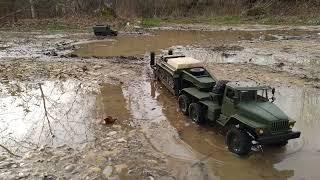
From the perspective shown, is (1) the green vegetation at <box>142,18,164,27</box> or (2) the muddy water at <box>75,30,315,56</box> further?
(1) the green vegetation at <box>142,18,164,27</box>

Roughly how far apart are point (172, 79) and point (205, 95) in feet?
7.92

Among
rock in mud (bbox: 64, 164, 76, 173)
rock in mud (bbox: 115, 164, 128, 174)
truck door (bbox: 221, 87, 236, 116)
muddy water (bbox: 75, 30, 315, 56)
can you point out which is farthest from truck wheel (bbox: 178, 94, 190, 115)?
muddy water (bbox: 75, 30, 315, 56)

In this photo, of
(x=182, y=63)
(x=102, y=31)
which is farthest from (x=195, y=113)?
(x=102, y=31)

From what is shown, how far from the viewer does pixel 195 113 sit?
11.5 m

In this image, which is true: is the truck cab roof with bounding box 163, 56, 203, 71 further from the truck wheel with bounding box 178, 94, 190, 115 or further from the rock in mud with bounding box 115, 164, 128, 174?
the rock in mud with bounding box 115, 164, 128, 174

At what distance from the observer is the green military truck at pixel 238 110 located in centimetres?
914

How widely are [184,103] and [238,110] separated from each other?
113 inches

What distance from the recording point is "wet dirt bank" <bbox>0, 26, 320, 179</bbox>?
889 cm

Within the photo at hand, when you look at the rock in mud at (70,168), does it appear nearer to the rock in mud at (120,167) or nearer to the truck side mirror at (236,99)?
the rock in mud at (120,167)

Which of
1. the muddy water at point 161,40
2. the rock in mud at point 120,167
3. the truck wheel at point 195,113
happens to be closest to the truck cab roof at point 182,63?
the truck wheel at point 195,113

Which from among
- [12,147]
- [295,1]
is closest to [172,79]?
[12,147]

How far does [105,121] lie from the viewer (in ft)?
38.3

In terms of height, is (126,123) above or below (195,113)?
below

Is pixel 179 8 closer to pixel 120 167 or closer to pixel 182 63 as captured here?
pixel 182 63
